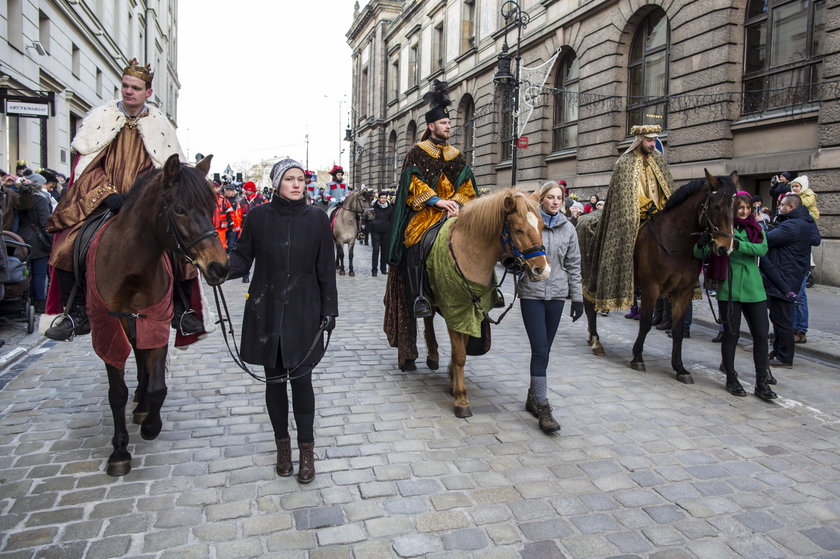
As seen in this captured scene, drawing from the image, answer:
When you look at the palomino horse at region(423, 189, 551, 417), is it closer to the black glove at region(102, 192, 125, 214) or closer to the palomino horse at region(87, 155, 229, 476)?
the palomino horse at region(87, 155, 229, 476)

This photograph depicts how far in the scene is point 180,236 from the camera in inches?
147

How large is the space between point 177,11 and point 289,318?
65.9m

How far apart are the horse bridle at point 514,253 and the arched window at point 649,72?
49.1ft

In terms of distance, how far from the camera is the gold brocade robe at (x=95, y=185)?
439 cm

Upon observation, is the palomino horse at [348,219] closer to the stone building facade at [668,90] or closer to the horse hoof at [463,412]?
the stone building facade at [668,90]

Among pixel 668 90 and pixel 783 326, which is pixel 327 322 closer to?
pixel 783 326

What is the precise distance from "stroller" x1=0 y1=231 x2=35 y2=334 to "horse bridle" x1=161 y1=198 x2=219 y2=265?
5.40m

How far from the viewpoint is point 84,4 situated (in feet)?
73.4

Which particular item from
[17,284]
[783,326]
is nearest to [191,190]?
[17,284]

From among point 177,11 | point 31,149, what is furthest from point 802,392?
point 177,11

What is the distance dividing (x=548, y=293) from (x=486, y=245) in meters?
0.65

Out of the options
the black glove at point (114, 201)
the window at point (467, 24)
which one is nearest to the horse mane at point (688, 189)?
the black glove at point (114, 201)

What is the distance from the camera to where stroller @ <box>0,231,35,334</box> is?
26.5 feet

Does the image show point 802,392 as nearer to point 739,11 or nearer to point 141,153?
point 141,153
